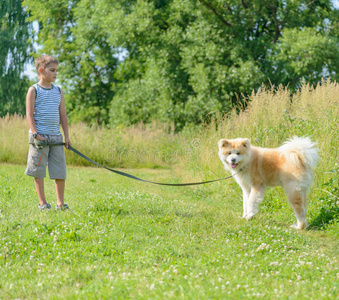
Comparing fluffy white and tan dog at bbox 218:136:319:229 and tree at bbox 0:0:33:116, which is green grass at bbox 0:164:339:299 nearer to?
fluffy white and tan dog at bbox 218:136:319:229

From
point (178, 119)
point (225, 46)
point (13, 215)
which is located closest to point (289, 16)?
point (225, 46)

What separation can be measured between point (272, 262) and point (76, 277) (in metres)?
1.81

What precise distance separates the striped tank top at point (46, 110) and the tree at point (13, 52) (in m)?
20.5

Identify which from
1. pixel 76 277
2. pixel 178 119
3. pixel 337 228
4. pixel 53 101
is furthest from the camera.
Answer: pixel 178 119

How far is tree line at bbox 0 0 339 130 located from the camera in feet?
48.1

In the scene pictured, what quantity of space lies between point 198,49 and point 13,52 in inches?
586

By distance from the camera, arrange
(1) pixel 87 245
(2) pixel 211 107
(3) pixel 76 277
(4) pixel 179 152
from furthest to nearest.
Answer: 1. (2) pixel 211 107
2. (4) pixel 179 152
3. (1) pixel 87 245
4. (3) pixel 76 277

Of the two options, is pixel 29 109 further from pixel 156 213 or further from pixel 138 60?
pixel 138 60

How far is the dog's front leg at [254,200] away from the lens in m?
5.27

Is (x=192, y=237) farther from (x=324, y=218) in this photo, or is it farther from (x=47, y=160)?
(x=47, y=160)

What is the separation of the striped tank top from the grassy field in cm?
114

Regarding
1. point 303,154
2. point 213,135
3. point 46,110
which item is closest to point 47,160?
point 46,110

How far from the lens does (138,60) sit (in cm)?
2019

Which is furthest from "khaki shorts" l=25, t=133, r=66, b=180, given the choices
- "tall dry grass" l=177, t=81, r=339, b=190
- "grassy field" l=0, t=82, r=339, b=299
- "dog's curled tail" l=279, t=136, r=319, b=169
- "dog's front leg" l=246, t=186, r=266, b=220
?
"tall dry grass" l=177, t=81, r=339, b=190
